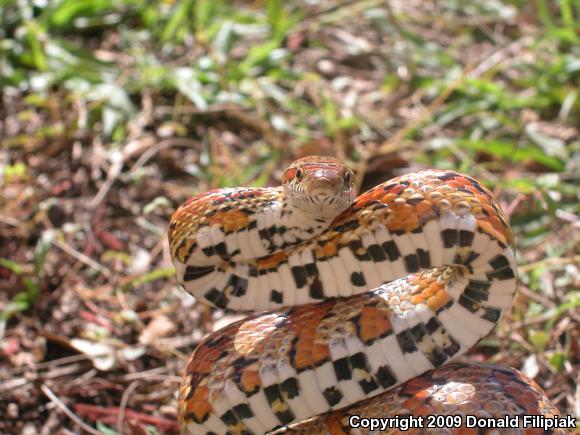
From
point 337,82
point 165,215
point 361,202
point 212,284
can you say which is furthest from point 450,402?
point 337,82

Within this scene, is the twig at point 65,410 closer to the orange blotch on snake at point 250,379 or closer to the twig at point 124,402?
the twig at point 124,402

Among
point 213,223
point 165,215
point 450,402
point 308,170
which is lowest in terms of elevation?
point 165,215

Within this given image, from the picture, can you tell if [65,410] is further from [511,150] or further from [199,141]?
[511,150]

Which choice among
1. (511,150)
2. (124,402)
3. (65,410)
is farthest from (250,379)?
(511,150)

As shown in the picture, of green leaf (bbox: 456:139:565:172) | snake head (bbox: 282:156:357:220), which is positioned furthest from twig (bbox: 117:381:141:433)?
green leaf (bbox: 456:139:565:172)

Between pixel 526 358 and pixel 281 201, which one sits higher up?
pixel 281 201

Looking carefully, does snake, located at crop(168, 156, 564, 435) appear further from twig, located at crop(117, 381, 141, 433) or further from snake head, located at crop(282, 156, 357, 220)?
twig, located at crop(117, 381, 141, 433)

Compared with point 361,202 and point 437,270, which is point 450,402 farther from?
point 361,202
